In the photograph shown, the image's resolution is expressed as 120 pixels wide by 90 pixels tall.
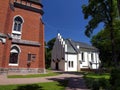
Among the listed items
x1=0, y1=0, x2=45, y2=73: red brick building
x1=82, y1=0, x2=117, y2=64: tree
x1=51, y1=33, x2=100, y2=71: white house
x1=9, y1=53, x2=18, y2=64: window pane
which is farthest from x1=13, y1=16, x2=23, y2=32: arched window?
Result: x1=51, y1=33, x2=100, y2=71: white house

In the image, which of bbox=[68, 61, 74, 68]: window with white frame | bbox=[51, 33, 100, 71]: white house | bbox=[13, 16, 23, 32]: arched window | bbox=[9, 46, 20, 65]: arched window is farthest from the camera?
bbox=[68, 61, 74, 68]: window with white frame

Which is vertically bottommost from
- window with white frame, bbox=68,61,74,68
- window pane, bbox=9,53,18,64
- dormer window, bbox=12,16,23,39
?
window with white frame, bbox=68,61,74,68

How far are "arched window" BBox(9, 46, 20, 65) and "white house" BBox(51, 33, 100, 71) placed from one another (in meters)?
21.0

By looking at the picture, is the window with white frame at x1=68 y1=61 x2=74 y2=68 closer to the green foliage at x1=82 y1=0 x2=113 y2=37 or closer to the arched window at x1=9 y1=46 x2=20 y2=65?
the green foliage at x1=82 y1=0 x2=113 y2=37

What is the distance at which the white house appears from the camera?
4471 centimetres

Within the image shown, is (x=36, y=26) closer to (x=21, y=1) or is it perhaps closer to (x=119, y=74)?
(x=21, y=1)

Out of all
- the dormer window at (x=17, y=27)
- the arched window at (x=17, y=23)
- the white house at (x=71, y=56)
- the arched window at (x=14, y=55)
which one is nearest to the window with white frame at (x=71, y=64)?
the white house at (x=71, y=56)

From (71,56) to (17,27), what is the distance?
77.1 feet

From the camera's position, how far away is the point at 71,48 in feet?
157

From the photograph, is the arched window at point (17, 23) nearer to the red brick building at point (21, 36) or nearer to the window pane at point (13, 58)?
the red brick building at point (21, 36)

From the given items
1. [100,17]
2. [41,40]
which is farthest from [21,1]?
[100,17]

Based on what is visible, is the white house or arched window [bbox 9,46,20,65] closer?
arched window [bbox 9,46,20,65]

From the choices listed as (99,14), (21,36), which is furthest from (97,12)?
(21,36)

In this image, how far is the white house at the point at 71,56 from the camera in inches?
1760
